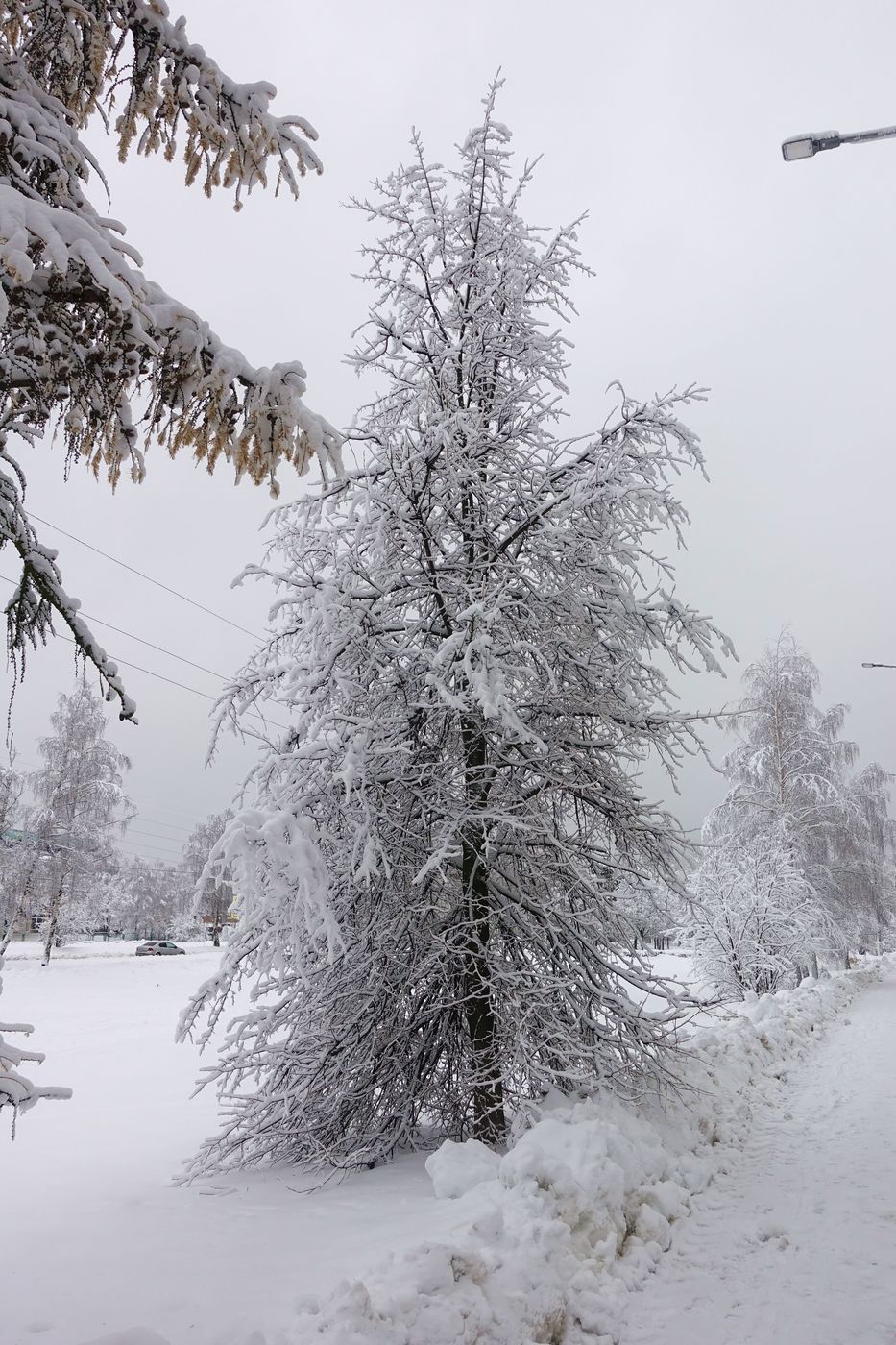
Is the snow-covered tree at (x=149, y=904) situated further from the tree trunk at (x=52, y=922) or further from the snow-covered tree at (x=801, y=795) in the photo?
the snow-covered tree at (x=801, y=795)

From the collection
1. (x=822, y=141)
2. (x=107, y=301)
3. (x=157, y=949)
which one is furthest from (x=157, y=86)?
(x=157, y=949)

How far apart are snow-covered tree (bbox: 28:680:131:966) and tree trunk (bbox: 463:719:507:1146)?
24.2m

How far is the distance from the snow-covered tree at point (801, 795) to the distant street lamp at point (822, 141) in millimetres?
16466

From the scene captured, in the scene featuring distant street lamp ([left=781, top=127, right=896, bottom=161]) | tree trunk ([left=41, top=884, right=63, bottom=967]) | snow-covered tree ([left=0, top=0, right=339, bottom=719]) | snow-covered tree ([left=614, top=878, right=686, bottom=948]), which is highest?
distant street lamp ([left=781, top=127, right=896, bottom=161])

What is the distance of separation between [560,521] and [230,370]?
3.12 metres

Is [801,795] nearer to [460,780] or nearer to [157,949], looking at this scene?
[460,780]

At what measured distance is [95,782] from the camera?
2772 centimetres

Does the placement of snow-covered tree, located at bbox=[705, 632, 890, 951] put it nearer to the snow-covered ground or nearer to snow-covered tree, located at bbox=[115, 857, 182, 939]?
the snow-covered ground

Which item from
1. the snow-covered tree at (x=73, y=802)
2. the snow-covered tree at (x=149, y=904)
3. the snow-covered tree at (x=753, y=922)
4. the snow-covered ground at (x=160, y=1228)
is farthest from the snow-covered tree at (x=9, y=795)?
the snow-covered tree at (x=149, y=904)

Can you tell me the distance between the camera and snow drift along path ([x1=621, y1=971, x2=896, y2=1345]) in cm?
321

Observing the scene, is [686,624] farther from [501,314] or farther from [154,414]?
[154,414]

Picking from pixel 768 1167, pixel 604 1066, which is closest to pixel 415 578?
pixel 604 1066

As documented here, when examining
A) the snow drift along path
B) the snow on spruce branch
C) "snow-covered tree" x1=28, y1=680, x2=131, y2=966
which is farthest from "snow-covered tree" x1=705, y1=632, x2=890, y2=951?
"snow-covered tree" x1=28, y1=680, x2=131, y2=966

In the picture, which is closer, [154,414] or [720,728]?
[154,414]
